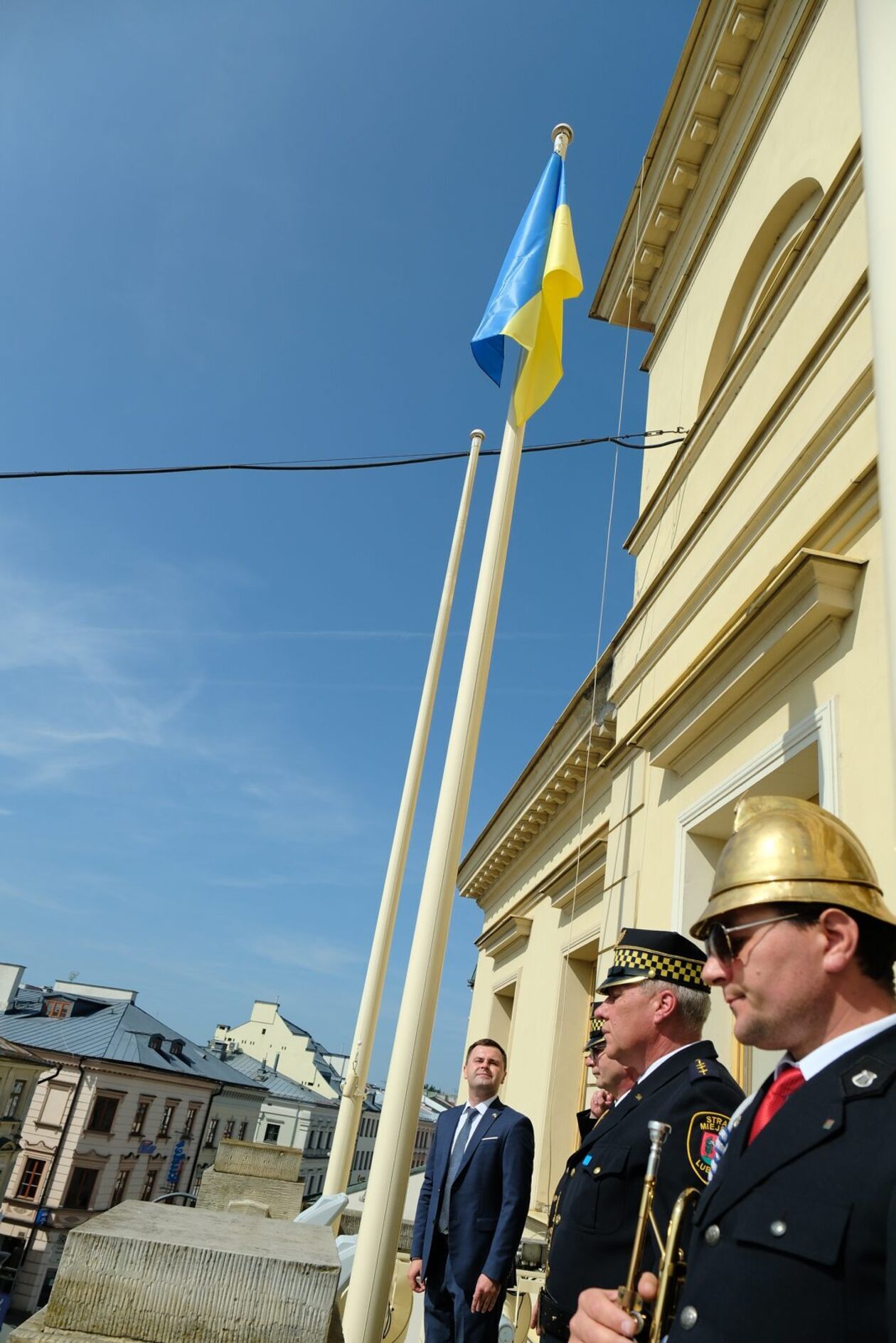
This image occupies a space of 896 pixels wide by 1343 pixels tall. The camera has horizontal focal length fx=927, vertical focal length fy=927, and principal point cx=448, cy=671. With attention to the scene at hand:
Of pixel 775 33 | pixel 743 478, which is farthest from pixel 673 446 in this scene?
pixel 775 33

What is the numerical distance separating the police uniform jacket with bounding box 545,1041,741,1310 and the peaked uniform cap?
0.33 metres

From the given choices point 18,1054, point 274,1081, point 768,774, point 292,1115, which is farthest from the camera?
point 274,1081

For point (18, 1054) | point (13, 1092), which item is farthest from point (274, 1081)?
Result: point (18, 1054)

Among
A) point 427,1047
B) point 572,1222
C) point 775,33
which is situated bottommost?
point 572,1222

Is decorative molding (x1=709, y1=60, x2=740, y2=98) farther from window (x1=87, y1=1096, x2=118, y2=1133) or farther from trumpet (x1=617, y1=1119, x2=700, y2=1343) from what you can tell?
Answer: window (x1=87, y1=1096, x2=118, y2=1133)

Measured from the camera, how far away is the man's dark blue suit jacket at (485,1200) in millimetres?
4586

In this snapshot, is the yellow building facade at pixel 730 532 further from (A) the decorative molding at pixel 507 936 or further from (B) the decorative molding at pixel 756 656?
(A) the decorative molding at pixel 507 936

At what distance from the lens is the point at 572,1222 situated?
2.75m

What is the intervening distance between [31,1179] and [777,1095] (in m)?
47.5

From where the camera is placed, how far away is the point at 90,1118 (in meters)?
41.8

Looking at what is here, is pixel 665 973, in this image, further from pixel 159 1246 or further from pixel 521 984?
pixel 521 984

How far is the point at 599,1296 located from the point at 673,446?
7713 mm

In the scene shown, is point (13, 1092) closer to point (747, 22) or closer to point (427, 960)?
point (427, 960)

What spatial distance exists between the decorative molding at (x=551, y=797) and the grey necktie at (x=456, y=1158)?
15.2 ft
